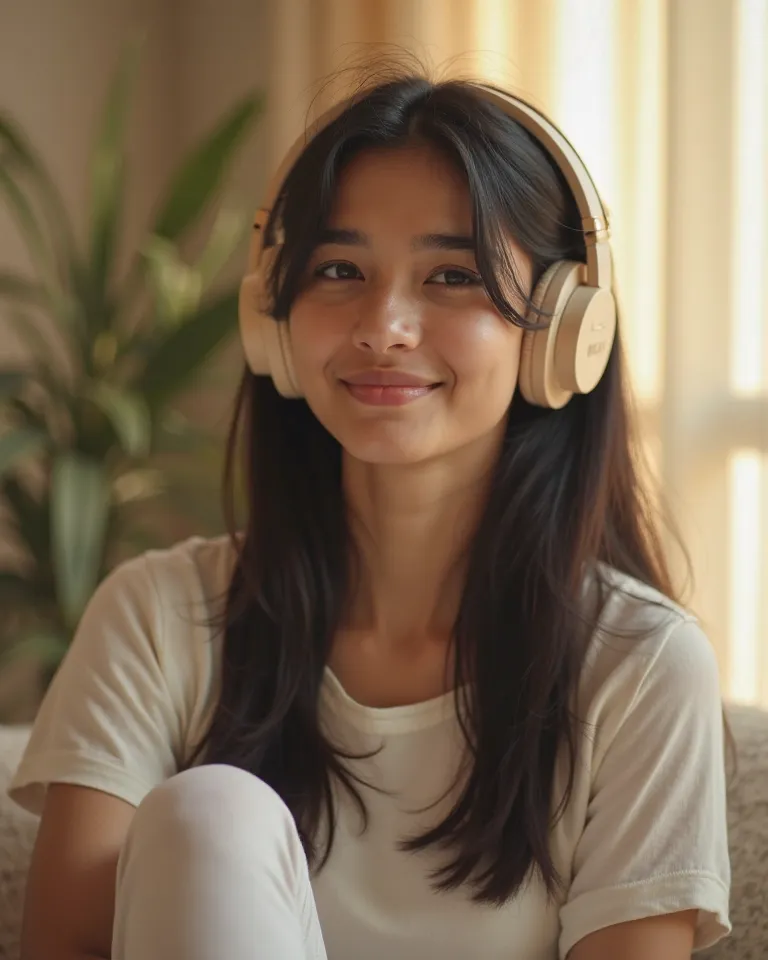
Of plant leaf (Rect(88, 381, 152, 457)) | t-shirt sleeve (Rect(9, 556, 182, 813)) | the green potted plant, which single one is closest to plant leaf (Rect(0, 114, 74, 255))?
the green potted plant

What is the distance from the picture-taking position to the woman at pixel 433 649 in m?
1.03

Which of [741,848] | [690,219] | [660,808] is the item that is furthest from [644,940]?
[690,219]

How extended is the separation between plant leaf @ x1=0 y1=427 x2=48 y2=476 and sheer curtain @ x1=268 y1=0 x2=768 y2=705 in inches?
27.7

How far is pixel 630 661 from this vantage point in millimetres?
1070

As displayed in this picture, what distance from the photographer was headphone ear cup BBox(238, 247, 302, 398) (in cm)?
111

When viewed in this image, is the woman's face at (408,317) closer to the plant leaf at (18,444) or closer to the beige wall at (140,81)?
the plant leaf at (18,444)

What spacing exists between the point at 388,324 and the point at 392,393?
0.20ft

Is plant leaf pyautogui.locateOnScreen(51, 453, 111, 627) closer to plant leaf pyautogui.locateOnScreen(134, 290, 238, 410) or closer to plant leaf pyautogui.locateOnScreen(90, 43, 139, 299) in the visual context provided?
plant leaf pyautogui.locateOnScreen(134, 290, 238, 410)

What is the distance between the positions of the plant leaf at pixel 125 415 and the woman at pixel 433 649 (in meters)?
0.70

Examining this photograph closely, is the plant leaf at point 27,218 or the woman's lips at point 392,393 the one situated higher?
the plant leaf at point 27,218

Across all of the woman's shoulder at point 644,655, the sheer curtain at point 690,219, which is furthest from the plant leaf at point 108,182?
the woman's shoulder at point 644,655

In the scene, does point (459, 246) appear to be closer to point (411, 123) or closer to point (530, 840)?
point (411, 123)

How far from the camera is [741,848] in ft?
3.74

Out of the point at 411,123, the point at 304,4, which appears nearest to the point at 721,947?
the point at 411,123
